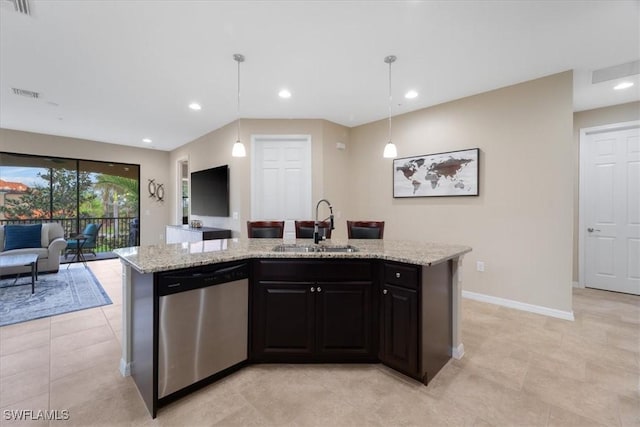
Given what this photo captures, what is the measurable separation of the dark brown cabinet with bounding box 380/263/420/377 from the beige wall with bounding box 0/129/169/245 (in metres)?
7.03

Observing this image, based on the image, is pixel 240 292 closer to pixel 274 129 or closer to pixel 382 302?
pixel 382 302

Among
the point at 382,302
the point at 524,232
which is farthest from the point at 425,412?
the point at 524,232

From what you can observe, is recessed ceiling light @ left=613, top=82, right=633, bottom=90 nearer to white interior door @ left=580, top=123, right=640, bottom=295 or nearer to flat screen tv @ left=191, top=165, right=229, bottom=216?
white interior door @ left=580, top=123, right=640, bottom=295

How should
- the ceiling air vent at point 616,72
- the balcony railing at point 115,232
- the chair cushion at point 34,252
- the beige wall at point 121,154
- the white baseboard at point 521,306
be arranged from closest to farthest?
the ceiling air vent at point 616,72 < the white baseboard at point 521,306 < the chair cushion at point 34,252 < the beige wall at point 121,154 < the balcony railing at point 115,232

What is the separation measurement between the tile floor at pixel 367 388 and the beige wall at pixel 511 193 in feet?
2.54

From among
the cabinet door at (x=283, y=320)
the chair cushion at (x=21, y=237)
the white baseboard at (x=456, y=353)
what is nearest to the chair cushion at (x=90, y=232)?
the chair cushion at (x=21, y=237)

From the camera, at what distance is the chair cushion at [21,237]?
457cm

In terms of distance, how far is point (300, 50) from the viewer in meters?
2.69

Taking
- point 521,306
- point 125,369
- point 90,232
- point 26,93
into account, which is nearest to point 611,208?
point 521,306

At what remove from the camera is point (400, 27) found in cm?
235

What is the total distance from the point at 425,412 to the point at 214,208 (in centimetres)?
473

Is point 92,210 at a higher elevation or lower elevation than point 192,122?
lower

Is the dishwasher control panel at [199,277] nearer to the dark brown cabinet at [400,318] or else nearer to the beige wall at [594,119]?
the dark brown cabinet at [400,318]

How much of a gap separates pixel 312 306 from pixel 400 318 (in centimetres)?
65
